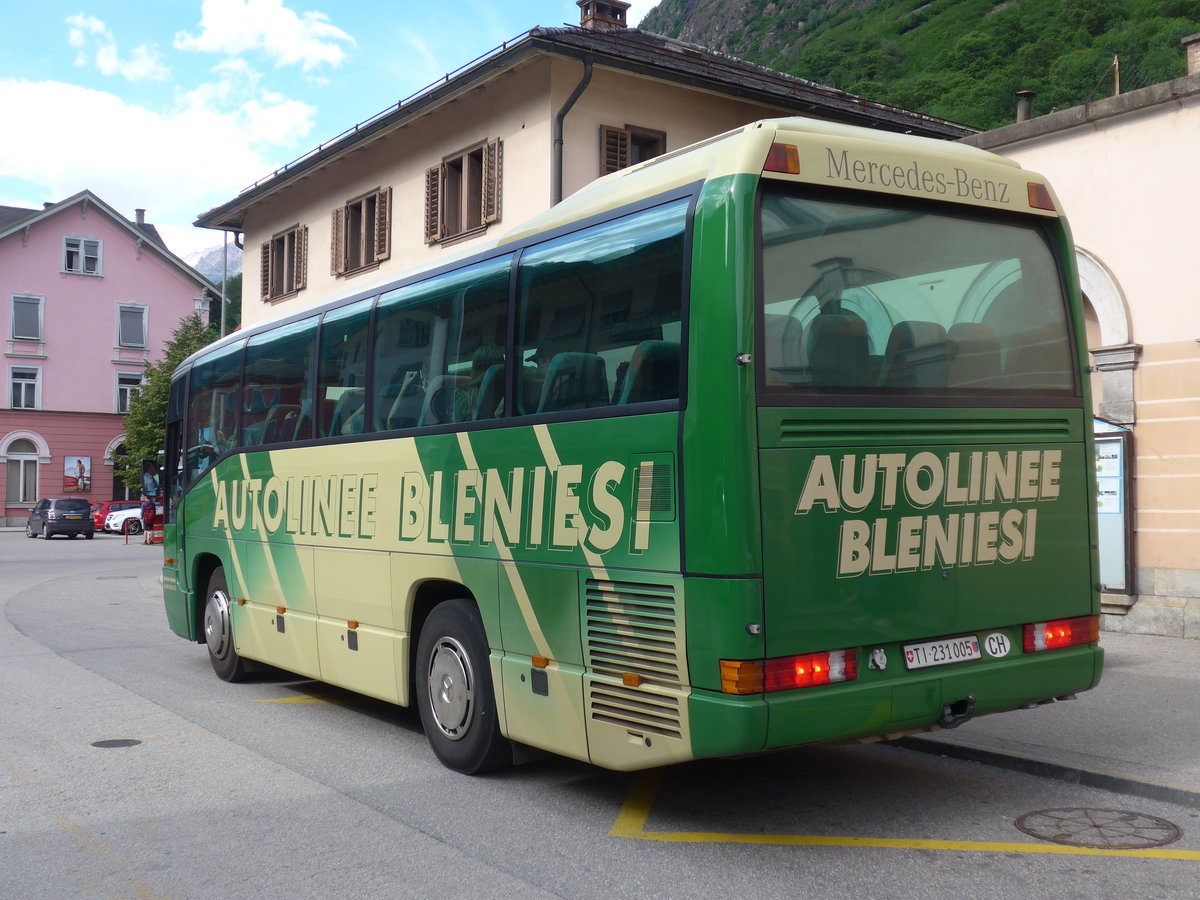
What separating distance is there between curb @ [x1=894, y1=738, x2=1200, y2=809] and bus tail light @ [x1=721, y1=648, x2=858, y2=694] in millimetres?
2043

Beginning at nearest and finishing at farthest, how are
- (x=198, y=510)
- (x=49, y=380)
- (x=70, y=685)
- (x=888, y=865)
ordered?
(x=888, y=865)
(x=70, y=685)
(x=198, y=510)
(x=49, y=380)

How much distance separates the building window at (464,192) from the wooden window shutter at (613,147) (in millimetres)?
1793

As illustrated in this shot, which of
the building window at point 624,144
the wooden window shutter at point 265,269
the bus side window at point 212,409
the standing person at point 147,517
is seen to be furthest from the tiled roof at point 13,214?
the bus side window at point 212,409

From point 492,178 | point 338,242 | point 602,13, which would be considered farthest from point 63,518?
point 492,178

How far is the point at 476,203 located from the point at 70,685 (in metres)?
13.8

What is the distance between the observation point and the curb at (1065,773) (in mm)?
6141

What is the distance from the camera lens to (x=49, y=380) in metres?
53.8

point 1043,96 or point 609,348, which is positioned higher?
point 1043,96

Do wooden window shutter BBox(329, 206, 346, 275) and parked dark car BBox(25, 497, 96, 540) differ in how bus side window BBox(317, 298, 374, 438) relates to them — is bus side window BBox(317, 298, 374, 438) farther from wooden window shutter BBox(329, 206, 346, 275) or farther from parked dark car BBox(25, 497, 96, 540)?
parked dark car BBox(25, 497, 96, 540)

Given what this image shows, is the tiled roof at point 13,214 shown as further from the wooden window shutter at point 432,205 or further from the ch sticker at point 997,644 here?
the ch sticker at point 997,644

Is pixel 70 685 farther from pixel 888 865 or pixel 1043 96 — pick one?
pixel 1043 96

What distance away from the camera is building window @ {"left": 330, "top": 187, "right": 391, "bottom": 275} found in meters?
24.5

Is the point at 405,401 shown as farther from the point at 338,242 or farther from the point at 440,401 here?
the point at 338,242

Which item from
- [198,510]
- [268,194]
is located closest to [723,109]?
[268,194]
